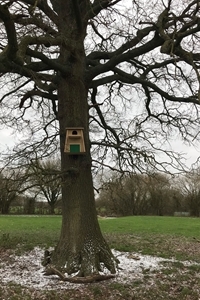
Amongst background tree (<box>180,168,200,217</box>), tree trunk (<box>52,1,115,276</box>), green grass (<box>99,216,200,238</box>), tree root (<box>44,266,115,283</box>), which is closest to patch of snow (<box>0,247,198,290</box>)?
tree root (<box>44,266,115,283</box>)

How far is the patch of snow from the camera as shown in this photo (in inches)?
268

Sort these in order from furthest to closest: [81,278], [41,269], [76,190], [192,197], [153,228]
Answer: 1. [192,197]
2. [153,228]
3. [76,190]
4. [41,269]
5. [81,278]

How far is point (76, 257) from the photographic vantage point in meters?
7.49

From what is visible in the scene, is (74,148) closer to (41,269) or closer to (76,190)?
(76,190)

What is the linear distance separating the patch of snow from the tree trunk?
37cm

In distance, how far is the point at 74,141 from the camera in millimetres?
7742

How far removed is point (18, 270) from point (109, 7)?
19.5ft

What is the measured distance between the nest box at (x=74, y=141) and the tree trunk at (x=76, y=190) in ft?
0.89

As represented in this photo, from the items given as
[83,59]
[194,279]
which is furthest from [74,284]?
A: [83,59]

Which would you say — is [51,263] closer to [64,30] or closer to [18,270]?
[18,270]

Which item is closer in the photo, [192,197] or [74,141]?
[74,141]

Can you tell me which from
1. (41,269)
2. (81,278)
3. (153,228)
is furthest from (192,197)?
(81,278)

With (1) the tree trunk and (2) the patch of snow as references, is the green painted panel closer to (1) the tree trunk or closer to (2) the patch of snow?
(1) the tree trunk

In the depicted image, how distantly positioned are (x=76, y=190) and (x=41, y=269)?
1.77 m
